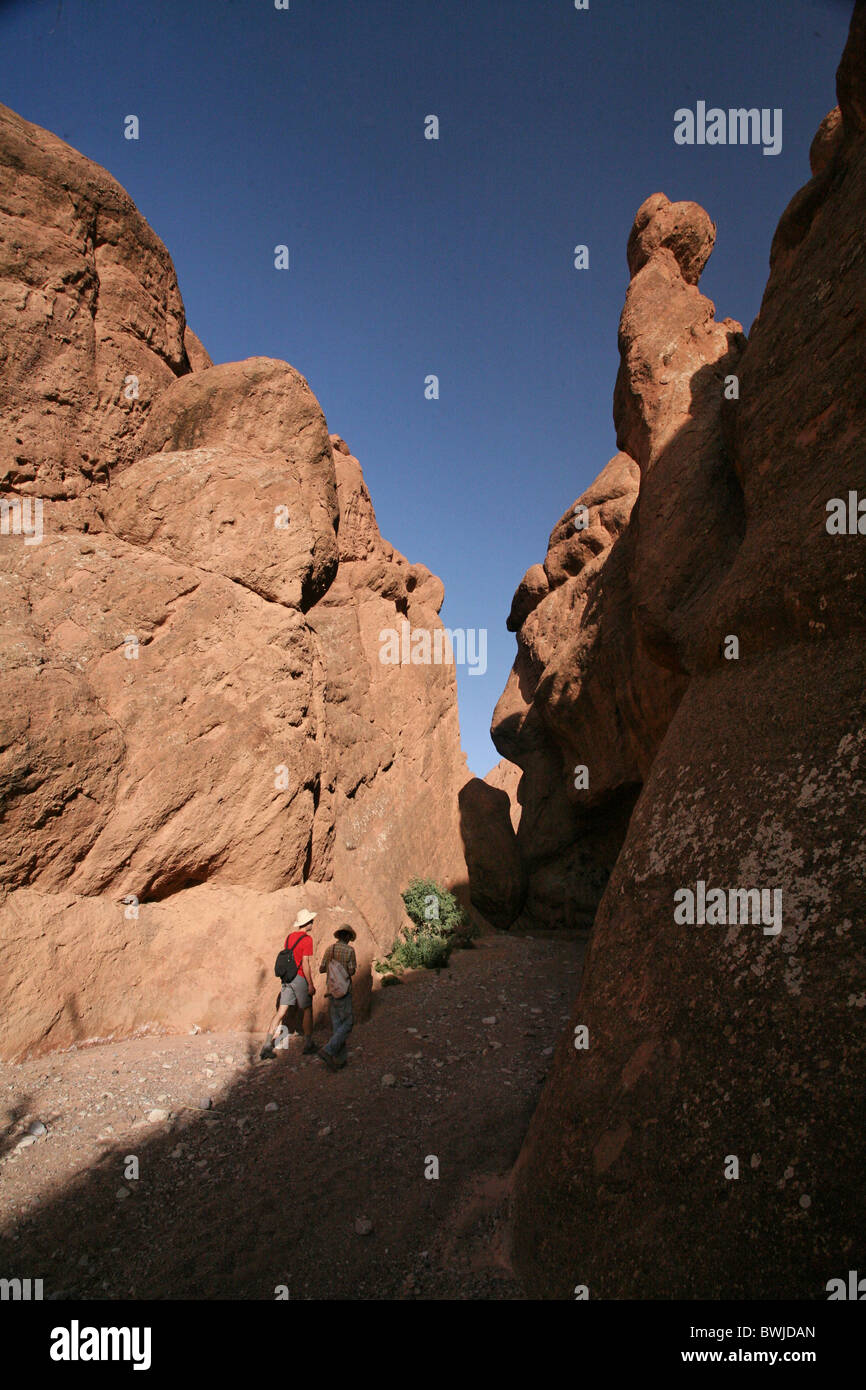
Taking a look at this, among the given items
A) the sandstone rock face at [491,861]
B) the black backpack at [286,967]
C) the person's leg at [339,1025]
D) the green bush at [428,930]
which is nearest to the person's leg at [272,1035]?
the black backpack at [286,967]

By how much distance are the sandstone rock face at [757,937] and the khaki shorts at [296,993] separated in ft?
11.6

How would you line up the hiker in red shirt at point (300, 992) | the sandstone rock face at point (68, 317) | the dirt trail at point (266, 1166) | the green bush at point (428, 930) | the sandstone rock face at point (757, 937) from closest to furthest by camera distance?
the sandstone rock face at point (757, 937) → the dirt trail at point (266, 1166) → the hiker in red shirt at point (300, 992) → the sandstone rock face at point (68, 317) → the green bush at point (428, 930)

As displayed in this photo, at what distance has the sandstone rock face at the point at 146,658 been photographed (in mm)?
6617

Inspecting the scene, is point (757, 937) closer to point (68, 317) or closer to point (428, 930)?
point (428, 930)

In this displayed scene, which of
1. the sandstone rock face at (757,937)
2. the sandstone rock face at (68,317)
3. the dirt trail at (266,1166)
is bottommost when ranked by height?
the dirt trail at (266,1166)

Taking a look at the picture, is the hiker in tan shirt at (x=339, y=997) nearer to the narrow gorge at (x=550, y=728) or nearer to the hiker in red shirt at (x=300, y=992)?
the hiker in red shirt at (x=300, y=992)

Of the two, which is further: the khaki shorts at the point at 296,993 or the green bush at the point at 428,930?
the green bush at the point at 428,930

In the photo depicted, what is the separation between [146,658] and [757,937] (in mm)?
7095

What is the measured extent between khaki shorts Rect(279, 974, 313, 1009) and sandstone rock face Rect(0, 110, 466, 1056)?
2.17 ft

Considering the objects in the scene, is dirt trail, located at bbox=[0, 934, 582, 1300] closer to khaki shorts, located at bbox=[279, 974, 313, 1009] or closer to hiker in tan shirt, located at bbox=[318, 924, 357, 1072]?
hiker in tan shirt, located at bbox=[318, 924, 357, 1072]

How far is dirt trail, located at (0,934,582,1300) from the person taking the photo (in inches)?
142

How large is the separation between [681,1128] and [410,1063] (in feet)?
13.3

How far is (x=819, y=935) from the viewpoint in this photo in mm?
3066

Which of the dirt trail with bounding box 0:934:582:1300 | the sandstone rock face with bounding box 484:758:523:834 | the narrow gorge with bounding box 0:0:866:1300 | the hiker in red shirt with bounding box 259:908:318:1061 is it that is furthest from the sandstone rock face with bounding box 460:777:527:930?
the sandstone rock face with bounding box 484:758:523:834
